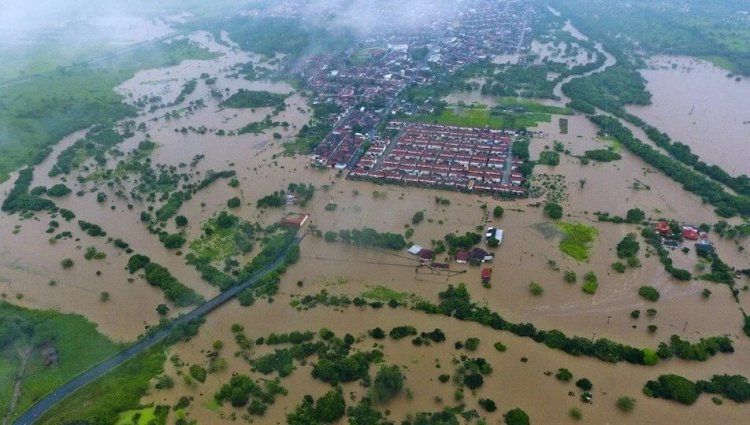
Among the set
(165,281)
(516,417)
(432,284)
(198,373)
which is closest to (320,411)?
(198,373)

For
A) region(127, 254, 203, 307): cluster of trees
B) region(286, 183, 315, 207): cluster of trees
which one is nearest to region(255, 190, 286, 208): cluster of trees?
region(286, 183, 315, 207): cluster of trees

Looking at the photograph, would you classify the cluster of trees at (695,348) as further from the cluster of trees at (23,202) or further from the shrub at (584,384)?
the cluster of trees at (23,202)

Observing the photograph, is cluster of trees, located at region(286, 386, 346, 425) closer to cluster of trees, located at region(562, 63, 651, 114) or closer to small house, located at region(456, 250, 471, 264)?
small house, located at region(456, 250, 471, 264)

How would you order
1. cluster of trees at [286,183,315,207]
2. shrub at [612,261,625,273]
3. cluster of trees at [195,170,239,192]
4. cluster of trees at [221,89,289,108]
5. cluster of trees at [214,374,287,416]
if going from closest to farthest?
1. cluster of trees at [214,374,287,416]
2. shrub at [612,261,625,273]
3. cluster of trees at [286,183,315,207]
4. cluster of trees at [195,170,239,192]
5. cluster of trees at [221,89,289,108]

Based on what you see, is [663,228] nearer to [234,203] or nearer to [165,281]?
[234,203]

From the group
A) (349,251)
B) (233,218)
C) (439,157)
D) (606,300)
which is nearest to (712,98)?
(439,157)

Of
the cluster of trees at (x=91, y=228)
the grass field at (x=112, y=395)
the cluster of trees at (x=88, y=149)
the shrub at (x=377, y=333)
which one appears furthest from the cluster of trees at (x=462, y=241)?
the cluster of trees at (x=88, y=149)

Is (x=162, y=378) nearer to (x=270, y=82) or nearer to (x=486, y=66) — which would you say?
(x=270, y=82)
